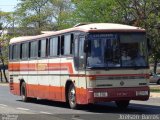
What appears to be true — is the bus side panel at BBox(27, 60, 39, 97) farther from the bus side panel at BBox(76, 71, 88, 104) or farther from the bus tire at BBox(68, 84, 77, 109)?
the bus side panel at BBox(76, 71, 88, 104)

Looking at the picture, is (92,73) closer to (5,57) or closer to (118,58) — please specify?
(118,58)

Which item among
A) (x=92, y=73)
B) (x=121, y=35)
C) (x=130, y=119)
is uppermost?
(x=121, y=35)

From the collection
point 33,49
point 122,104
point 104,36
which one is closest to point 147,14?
point 33,49

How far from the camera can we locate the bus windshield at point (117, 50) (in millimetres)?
18469

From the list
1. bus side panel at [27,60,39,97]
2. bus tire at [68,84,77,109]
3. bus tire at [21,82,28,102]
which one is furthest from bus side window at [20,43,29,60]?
bus tire at [68,84,77,109]

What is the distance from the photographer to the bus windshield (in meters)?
18.5

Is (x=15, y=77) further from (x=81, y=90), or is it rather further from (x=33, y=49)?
(x=81, y=90)

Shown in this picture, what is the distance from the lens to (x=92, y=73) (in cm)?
1831

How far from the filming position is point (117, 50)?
18625 millimetres

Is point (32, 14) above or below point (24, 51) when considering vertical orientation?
above

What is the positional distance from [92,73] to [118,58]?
43.2 inches

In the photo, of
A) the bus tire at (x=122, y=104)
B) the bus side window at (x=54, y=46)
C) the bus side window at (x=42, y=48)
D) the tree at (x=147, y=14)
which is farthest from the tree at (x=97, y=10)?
the bus tire at (x=122, y=104)

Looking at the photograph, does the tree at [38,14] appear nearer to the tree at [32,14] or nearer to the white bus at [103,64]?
the tree at [32,14]

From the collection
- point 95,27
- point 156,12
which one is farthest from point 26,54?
point 156,12
